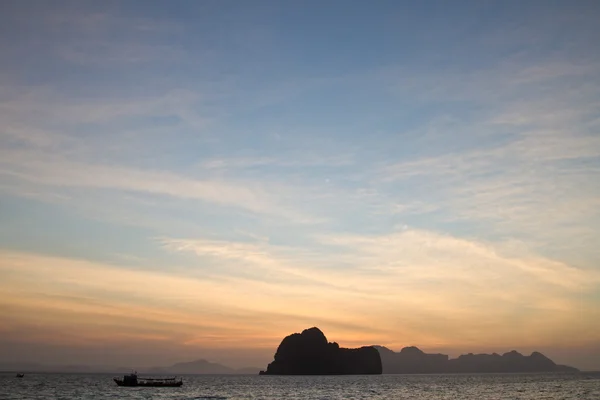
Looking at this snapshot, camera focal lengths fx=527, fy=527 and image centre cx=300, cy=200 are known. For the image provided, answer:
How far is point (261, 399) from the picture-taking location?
390 feet

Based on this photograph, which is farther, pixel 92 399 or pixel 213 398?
pixel 213 398

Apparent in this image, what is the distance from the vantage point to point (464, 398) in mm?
118625

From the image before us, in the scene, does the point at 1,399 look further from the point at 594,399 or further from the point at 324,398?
the point at 594,399

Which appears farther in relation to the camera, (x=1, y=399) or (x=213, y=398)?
(x=213, y=398)

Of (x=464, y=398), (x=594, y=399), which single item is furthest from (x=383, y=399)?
(x=594, y=399)

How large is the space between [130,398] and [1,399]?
25.2 meters

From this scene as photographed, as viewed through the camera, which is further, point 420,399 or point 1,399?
point 420,399

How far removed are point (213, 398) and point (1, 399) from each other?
43.3 m

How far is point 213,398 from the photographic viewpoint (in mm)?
120375

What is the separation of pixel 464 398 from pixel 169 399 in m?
65.5

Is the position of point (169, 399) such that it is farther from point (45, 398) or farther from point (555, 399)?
point (555, 399)

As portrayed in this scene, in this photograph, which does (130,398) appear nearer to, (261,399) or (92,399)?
(92,399)

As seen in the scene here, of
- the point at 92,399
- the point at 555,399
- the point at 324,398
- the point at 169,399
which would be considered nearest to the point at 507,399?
the point at 555,399

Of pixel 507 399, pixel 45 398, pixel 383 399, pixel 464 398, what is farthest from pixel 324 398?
pixel 45 398
